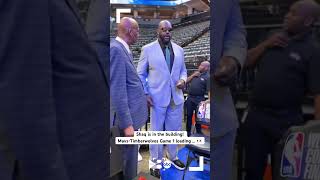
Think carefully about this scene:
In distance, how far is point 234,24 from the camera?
143 cm

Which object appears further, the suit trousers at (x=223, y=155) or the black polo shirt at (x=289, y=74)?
the suit trousers at (x=223, y=155)

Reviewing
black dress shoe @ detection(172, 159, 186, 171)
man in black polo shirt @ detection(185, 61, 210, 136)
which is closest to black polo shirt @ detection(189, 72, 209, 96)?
man in black polo shirt @ detection(185, 61, 210, 136)

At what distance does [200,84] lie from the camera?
1425 mm

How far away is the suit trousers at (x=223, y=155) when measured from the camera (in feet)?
4.84

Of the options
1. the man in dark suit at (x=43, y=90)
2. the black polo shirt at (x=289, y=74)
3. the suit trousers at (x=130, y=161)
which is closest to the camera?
the man in dark suit at (x=43, y=90)

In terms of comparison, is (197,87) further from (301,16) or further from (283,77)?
(301,16)

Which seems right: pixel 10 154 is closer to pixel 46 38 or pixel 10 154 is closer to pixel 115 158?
pixel 46 38

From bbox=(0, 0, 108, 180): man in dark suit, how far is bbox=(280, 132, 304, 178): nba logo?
735 mm

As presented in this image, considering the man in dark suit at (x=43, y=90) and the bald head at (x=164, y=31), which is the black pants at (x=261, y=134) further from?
the man in dark suit at (x=43, y=90)

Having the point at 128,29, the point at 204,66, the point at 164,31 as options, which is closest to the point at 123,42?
the point at 128,29

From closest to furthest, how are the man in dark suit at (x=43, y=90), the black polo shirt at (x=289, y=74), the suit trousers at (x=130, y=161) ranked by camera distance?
the man in dark suit at (x=43, y=90) → the black polo shirt at (x=289, y=74) → the suit trousers at (x=130, y=161)

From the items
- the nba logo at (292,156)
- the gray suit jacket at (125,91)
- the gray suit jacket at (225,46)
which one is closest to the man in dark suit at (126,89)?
the gray suit jacket at (125,91)

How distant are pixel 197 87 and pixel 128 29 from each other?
1.07 feet

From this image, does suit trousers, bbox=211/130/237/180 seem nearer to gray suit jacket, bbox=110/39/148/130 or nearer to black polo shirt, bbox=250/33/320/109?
black polo shirt, bbox=250/33/320/109
